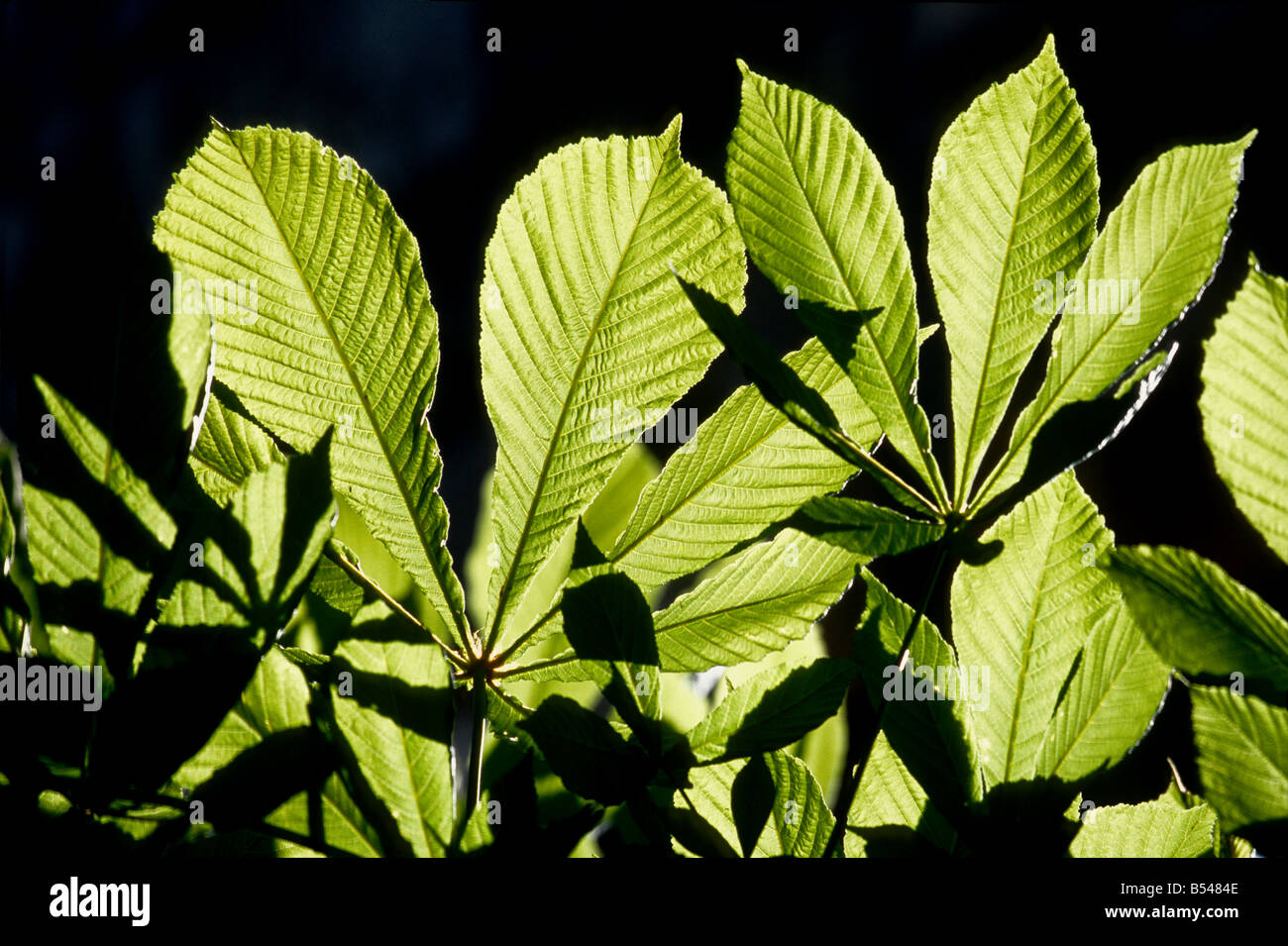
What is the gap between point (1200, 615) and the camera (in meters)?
0.37

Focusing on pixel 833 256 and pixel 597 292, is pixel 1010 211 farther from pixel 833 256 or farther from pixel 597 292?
pixel 597 292

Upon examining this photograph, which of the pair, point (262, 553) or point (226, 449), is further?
point (226, 449)

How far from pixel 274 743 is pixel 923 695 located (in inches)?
10.9

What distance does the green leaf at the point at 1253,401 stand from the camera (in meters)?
0.38

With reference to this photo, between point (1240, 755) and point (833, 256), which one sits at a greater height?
point (833, 256)

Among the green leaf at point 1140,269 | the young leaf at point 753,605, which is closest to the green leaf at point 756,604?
the young leaf at point 753,605

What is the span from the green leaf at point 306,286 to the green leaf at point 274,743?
10cm

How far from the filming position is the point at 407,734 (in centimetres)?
38

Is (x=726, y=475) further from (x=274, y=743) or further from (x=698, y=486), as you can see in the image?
(x=274, y=743)


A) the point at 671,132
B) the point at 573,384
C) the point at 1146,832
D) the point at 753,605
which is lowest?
the point at 1146,832

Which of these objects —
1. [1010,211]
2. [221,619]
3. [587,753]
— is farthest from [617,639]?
[1010,211]

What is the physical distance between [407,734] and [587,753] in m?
0.07

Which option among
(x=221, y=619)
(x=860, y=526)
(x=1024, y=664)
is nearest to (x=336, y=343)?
(x=221, y=619)
